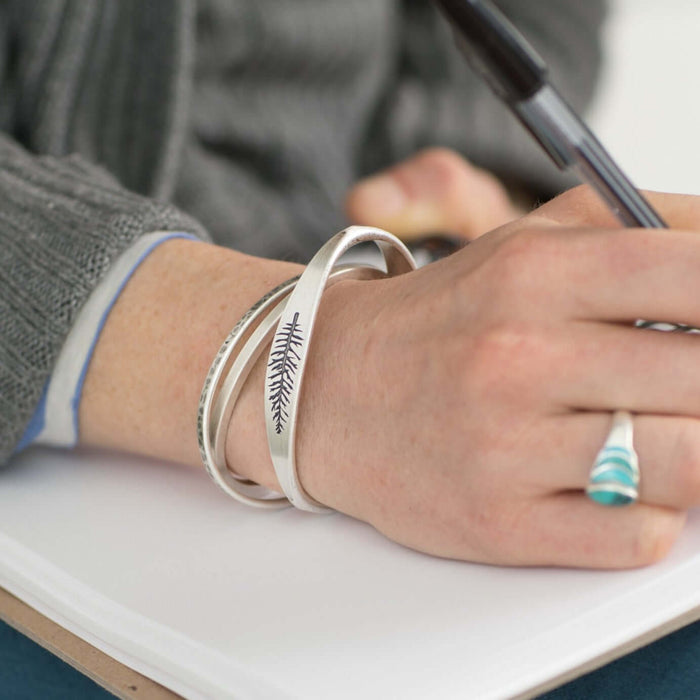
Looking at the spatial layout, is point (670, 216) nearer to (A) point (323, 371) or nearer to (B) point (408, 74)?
(A) point (323, 371)

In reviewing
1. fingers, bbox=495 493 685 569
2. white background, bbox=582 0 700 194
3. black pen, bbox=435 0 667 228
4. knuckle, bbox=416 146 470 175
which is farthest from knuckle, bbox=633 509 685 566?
knuckle, bbox=416 146 470 175

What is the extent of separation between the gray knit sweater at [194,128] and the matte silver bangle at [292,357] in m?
0.14

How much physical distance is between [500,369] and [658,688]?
125 millimetres

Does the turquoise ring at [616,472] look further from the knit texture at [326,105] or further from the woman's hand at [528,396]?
the knit texture at [326,105]

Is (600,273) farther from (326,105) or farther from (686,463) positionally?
(326,105)

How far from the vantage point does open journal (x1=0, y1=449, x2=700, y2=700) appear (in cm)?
28

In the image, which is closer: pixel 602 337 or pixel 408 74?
pixel 602 337

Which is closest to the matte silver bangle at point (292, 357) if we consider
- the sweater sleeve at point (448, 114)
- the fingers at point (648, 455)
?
the fingers at point (648, 455)

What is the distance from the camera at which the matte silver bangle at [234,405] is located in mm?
375

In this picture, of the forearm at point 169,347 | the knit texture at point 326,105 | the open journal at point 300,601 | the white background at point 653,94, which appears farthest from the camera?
the white background at point 653,94

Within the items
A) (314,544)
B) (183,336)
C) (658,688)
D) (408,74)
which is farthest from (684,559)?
(408,74)

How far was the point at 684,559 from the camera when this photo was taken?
1.01 ft

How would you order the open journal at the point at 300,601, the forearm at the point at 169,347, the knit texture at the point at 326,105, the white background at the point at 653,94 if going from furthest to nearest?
the white background at the point at 653,94, the knit texture at the point at 326,105, the forearm at the point at 169,347, the open journal at the point at 300,601

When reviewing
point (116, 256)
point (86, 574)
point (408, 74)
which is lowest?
point (86, 574)
